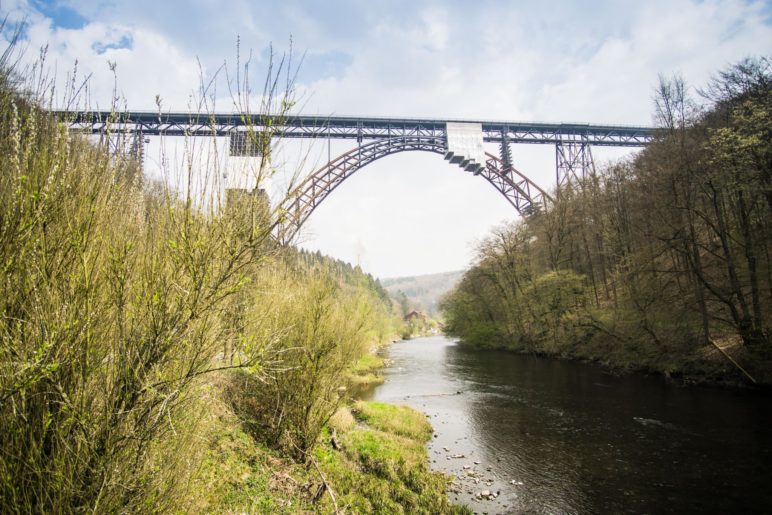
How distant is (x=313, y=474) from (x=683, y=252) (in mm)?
14860

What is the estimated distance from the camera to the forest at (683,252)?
1164 cm

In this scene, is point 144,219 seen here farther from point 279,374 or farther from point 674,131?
point 674,131

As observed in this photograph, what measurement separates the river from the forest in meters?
2.01

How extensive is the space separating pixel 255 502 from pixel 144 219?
12.8 ft

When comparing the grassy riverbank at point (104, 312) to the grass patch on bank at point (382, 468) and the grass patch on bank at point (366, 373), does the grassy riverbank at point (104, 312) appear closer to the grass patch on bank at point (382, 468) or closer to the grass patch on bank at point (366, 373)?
the grass patch on bank at point (382, 468)

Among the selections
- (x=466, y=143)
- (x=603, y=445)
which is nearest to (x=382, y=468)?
(x=603, y=445)

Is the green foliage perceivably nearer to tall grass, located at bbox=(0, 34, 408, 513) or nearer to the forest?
tall grass, located at bbox=(0, 34, 408, 513)

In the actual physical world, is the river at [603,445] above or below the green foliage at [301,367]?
below

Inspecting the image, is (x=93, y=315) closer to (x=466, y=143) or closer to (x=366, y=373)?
(x=366, y=373)

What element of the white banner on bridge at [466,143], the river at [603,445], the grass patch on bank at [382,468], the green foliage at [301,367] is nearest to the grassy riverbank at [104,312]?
the green foliage at [301,367]

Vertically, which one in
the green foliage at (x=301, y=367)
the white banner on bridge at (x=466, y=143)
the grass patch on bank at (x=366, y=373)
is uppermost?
the white banner on bridge at (x=466, y=143)

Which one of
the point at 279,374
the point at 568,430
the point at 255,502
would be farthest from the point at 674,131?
the point at 255,502

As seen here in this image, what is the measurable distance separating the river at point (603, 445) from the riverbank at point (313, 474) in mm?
788

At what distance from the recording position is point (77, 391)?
193cm
